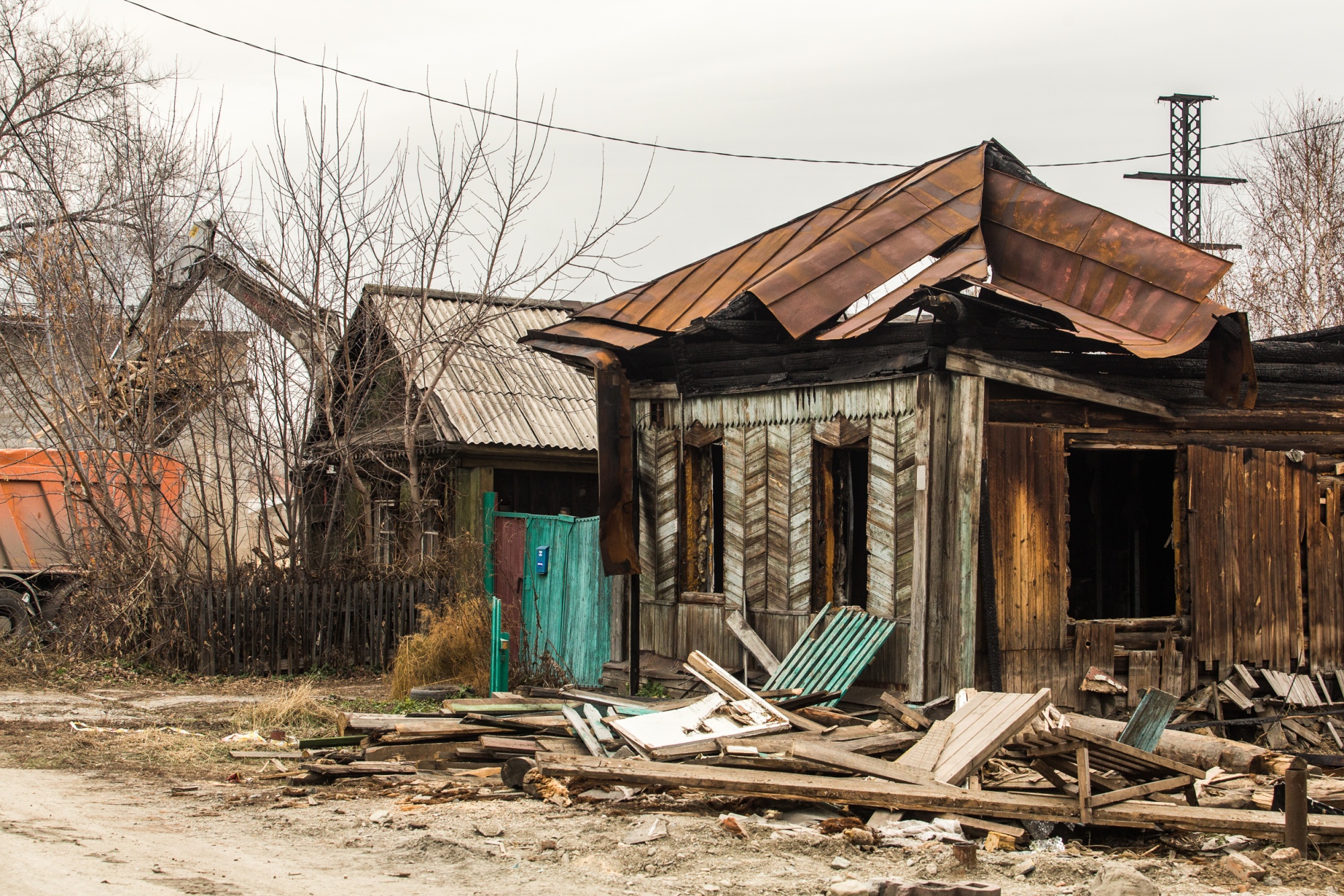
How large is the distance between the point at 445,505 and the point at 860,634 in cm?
882

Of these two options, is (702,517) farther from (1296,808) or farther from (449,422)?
(1296,808)

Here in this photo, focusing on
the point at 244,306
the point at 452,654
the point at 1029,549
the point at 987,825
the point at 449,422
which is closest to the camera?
the point at 987,825

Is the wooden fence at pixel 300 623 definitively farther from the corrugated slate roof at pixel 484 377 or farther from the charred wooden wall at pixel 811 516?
the charred wooden wall at pixel 811 516

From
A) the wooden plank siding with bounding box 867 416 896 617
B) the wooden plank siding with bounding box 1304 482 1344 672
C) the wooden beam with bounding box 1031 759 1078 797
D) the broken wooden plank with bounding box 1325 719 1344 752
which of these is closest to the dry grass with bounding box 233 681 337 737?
the wooden plank siding with bounding box 867 416 896 617

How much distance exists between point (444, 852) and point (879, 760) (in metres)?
2.72

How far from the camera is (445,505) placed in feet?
57.3

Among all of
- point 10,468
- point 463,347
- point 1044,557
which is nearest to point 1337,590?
point 1044,557

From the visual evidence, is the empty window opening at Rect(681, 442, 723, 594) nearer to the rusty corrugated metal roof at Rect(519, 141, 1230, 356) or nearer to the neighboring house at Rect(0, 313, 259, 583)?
the rusty corrugated metal roof at Rect(519, 141, 1230, 356)

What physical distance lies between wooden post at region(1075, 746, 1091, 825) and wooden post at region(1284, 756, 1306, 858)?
100 cm

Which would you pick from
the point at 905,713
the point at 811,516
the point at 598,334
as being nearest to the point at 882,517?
the point at 811,516

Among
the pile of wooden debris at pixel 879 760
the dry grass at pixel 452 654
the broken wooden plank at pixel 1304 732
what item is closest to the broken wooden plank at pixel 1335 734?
the broken wooden plank at pixel 1304 732

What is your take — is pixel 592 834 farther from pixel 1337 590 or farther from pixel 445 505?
pixel 445 505

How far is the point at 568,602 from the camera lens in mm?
14375

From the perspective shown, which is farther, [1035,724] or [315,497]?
[315,497]
